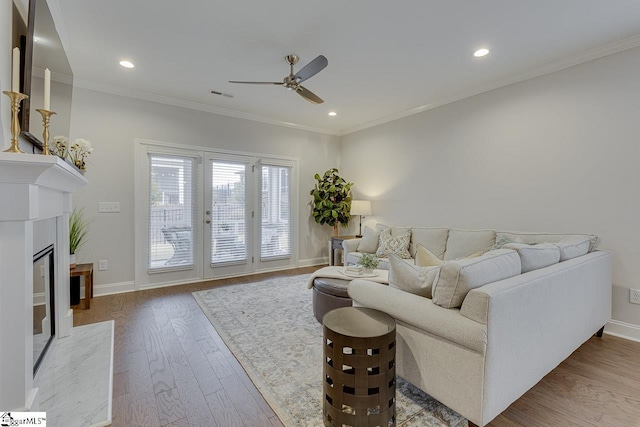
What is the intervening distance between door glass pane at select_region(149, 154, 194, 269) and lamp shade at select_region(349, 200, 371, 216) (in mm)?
2707

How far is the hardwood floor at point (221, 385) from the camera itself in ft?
5.27

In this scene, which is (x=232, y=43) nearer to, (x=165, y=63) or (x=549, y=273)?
(x=165, y=63)

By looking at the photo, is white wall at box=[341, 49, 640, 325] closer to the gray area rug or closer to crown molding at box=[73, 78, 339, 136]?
crown molding at box=[73, 78, 339, 136]

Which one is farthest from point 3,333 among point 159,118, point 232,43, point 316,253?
point 316,253

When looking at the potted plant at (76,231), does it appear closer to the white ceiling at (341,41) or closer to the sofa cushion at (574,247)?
the white ceiling at (341,41)

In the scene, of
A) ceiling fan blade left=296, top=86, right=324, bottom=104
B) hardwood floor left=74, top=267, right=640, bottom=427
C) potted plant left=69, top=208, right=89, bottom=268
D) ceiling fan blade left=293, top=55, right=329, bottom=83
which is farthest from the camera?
potted plant left=69, top=208, right=89, bottom=268

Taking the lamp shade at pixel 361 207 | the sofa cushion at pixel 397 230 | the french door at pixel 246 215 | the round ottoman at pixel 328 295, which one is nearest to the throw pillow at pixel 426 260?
the round ottoman at pixel 328 295

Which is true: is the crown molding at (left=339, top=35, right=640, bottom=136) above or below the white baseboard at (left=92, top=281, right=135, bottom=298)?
above

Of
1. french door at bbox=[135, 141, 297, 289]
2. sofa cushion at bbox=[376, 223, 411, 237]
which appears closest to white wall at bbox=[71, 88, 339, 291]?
french door at bbox=[135, 141, 297, 289]

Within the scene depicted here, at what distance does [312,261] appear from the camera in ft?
18.5

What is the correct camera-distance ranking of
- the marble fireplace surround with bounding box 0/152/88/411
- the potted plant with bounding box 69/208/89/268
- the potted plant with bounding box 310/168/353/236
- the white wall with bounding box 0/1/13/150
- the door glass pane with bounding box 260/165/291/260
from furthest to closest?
the potted plant with bounding box 310/168/353/236, the door glass pane with bounding box 260/165/291/260, the potted plant with bounding box 69/208/89/268, the white wall with bounding box 0/1/13/150, the marble fireplace surround with bounding box 0/152/88/411

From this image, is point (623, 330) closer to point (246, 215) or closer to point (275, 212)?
point (275, 212)

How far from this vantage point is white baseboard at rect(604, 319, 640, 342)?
8.55 ft

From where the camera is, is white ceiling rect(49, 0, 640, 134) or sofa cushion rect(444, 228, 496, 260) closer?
white ceiling rect(49, 0, 640, 134)
